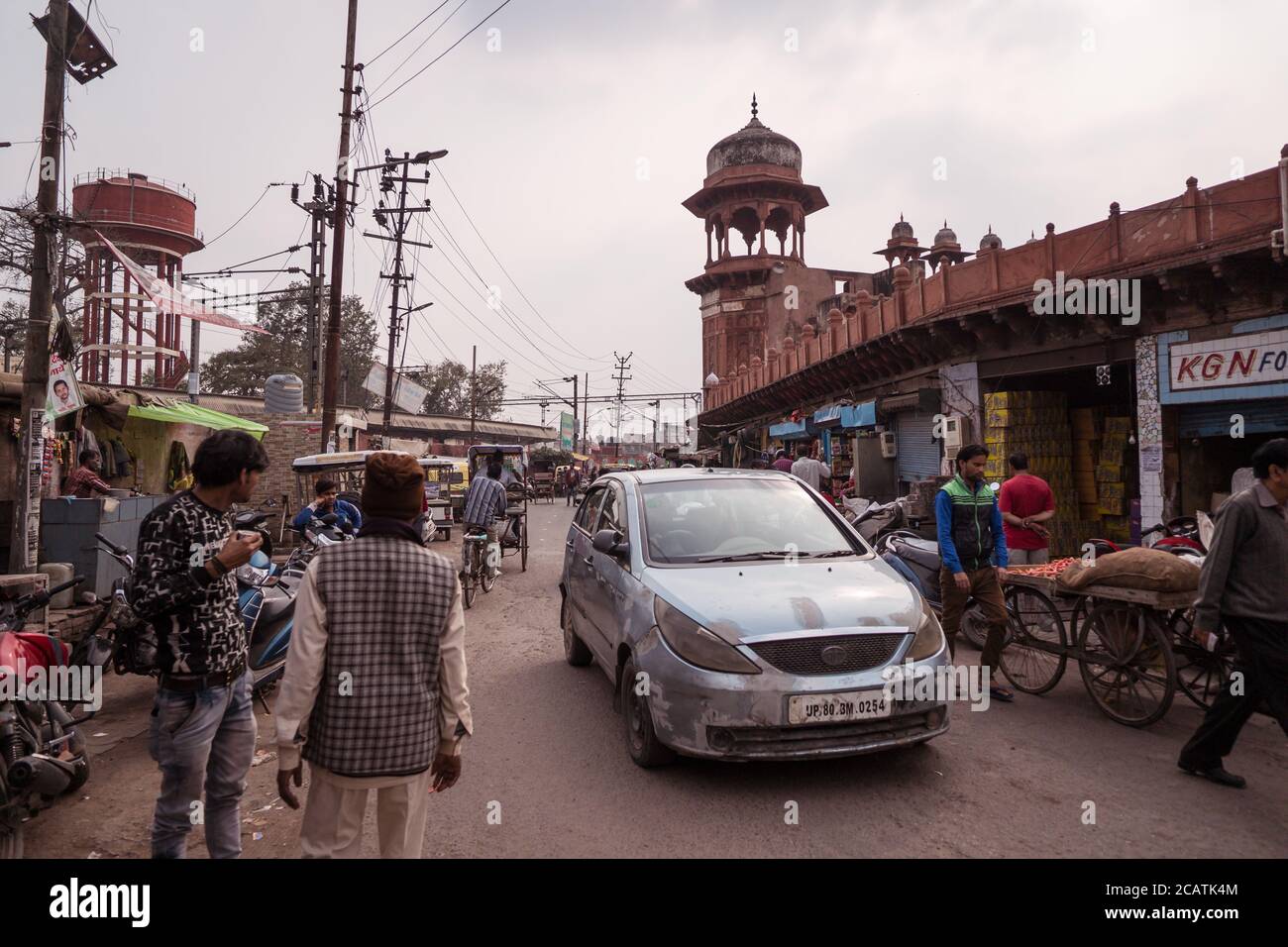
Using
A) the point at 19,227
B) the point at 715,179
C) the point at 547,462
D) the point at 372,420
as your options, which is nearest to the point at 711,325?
the point at 715,179

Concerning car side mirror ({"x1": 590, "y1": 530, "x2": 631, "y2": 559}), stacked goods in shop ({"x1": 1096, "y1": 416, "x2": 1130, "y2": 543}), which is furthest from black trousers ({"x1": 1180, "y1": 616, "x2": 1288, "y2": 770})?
stacked goods in shop ({"x1": 1096, "y1": 416, "x2": 1130, "y2": 543})

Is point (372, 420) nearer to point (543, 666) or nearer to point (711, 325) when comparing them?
point (711, 325)

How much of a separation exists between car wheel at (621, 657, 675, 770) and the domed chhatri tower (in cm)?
3270

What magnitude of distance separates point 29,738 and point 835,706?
3777mm

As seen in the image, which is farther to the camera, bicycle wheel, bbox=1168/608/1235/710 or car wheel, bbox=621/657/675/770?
bicycle wheel, bbox=1168/608/1235/710

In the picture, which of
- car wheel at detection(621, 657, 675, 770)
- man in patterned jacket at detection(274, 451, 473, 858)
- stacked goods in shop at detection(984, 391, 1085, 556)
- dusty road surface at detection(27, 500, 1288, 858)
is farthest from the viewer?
stacked goods in shop at detection(984, 391, 1085, 556)

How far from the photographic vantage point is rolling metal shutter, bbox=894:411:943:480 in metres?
17.1

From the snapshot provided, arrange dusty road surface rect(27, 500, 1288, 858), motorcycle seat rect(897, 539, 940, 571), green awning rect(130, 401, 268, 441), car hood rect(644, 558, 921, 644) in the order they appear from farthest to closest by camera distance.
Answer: green awning rect(130, 401, 268, 441) → motorcycle seat rect(897, 539, 940, 571) → car hood rect(644, 558, 921, 644) → dusty road surface rect(27, 500, 1288, 858)

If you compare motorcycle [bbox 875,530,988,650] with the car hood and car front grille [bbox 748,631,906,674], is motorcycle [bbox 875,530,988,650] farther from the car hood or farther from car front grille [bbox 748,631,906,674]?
car front grille [bbox 748,631,906,674]

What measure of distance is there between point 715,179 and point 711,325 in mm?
7203

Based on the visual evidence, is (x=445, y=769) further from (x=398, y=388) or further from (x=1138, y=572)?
(x=398, y=388)

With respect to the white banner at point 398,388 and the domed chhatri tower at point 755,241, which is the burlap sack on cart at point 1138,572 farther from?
the domed chhatri tower at point 755,241

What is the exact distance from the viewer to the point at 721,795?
397 centimetres

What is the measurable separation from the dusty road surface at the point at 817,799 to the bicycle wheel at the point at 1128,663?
0.14m
